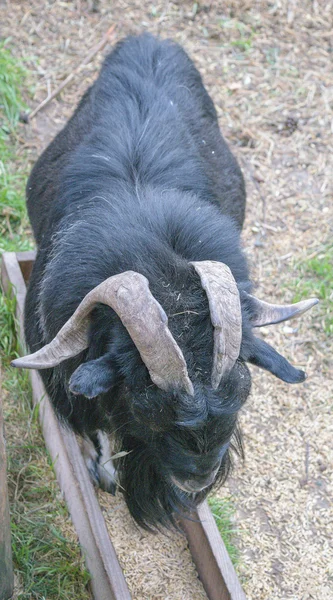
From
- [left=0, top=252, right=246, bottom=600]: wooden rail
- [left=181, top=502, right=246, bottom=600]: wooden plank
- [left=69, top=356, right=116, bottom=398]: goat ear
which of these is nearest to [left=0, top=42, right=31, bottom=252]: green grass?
[left=0, top=252, right=246, bottom=600]: wooden rail

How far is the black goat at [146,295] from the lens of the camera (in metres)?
3.49

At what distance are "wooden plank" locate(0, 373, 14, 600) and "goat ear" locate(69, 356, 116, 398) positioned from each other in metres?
0.42

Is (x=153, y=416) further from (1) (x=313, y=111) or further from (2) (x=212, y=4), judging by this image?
(2) (x=212, y=4)

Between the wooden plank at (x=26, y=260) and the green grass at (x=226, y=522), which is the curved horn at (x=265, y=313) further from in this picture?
the wooden plank at (x=26, y=260)

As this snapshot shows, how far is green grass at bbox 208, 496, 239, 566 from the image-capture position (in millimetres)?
5066

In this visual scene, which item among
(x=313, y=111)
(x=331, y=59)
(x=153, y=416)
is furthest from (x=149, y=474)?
(x=331, y=59)

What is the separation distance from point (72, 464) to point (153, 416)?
1581 millimetres

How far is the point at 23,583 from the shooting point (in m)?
4.66

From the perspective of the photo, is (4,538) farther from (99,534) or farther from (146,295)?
(146,295)

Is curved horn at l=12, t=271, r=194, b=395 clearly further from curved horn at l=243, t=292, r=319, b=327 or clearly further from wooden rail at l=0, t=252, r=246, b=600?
wooden rail at l=0, t=252, r=246, b=600

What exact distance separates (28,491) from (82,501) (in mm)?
541

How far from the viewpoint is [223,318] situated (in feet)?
11.3

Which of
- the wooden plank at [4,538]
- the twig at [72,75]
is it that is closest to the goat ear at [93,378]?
the wooden plank at [4,538]

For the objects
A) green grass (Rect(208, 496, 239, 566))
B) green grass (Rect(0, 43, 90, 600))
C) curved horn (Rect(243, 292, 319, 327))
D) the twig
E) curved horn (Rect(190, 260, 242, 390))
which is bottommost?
green grass (Rect(208, 496, 239, 566))
